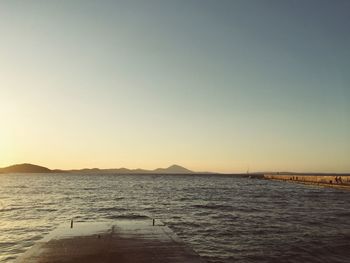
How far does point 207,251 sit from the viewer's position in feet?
70.6

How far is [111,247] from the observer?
52.6 feet

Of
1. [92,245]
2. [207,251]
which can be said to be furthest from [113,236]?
[207,251]

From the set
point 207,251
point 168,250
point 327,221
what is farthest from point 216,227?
point 168,250

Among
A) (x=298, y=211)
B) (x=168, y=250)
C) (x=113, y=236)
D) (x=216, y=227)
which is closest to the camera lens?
(x=168, y=250)

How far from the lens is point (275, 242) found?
23.7 metres

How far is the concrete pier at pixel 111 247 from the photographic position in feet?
46.3

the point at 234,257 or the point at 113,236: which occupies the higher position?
the point at 113,236

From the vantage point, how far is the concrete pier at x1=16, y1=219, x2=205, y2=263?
555 inches

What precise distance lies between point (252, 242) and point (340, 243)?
226 inches

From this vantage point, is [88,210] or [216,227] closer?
[216,227]

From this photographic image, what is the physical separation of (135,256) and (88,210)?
101 ft

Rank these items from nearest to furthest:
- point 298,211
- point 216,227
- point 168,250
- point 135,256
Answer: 1. point 135,256
2. point 168,250
3. point 216,227
4. point 298,211

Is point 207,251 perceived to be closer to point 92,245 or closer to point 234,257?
point 234,257

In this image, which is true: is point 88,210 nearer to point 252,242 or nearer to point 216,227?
point 216,227
